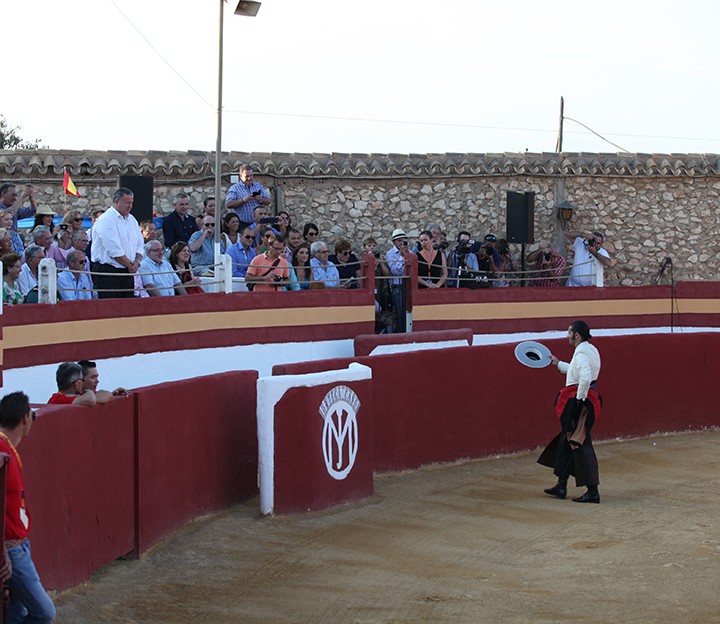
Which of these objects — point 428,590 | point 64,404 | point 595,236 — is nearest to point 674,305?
point 595,236

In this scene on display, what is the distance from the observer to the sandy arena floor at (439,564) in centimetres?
793

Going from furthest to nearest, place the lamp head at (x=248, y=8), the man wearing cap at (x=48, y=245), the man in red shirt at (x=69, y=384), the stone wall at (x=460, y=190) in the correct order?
the stone wall at (x=460, y=190) → the lamp head at (x=248, y=8) → the man wearing cap at (x=48, y=245) → the man in red shirt at (x=69, y=384)

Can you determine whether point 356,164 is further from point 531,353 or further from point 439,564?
point 439,564

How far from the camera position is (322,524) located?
10508 millimetres

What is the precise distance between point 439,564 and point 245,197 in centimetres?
740

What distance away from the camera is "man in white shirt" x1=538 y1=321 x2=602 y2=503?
38.5 feet

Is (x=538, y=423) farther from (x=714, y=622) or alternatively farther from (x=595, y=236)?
(x=714, y=622)

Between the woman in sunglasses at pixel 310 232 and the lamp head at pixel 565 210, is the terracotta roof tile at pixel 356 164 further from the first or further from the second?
the woman in sunglasses at pixel 310 232

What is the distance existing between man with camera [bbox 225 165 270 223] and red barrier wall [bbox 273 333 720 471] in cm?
325

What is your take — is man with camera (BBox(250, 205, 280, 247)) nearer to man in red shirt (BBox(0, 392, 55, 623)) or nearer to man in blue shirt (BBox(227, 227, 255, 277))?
man in blue shirt (BBox(227, 227, 255, 277))

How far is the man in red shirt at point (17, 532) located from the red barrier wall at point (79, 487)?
4.50 feet

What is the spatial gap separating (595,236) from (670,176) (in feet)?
8.03

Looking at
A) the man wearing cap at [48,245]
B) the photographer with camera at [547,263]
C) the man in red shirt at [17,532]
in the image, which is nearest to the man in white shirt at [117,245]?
the man wearing cap at [48,245]

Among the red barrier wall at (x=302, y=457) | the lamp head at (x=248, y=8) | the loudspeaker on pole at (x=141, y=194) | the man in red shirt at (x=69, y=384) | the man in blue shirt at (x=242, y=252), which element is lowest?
the red barrier wall at (x=302, y=457)
